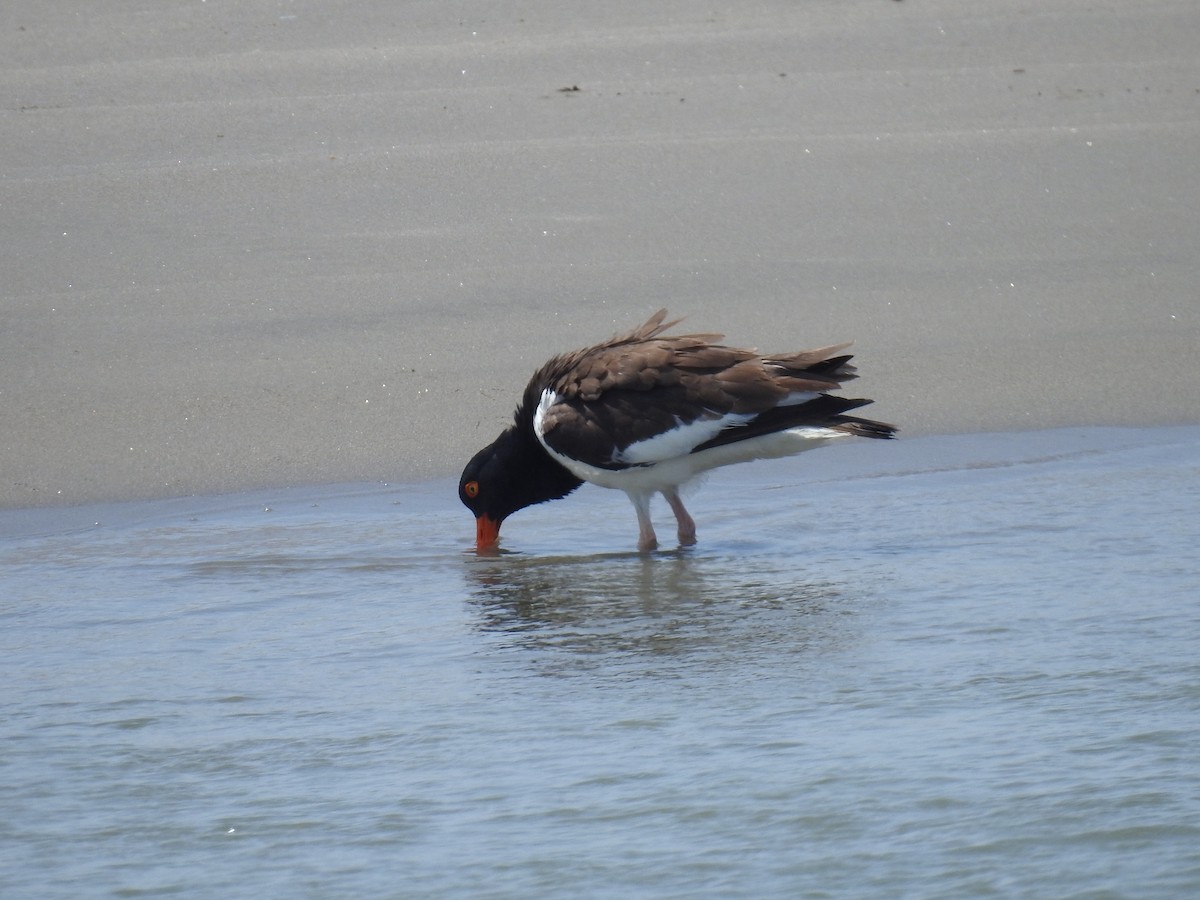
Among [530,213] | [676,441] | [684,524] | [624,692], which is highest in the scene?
[530,213]

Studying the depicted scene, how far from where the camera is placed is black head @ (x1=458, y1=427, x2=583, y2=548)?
673 centimetres

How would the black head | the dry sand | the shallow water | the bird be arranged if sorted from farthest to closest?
the dry sand < the black head < the bird < the shallow water

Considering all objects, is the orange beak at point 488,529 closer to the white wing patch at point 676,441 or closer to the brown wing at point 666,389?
the brown wing at point 666,389

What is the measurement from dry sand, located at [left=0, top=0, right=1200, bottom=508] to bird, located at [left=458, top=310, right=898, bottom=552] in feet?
2.14

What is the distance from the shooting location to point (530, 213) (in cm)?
923

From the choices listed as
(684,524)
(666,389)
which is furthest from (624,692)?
(666,389)

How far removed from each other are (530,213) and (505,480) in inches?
110

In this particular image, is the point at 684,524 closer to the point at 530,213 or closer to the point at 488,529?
the point at 488,529

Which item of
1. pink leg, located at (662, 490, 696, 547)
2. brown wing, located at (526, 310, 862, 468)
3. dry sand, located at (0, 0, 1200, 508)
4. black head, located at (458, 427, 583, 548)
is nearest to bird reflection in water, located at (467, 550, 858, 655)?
pink leg, located at (662, 490, 696, 547)

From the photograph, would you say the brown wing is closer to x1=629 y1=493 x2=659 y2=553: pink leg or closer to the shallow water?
x1=629 y1=493 x2=659 y2=553: pink leg

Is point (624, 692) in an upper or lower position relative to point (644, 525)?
lower

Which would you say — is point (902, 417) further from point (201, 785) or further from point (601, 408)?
point (201, 785)

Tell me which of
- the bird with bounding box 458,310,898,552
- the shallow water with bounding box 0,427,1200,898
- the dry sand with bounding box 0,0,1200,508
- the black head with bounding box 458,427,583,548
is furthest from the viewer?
the dry sand with bounding box 0,0,1200,508

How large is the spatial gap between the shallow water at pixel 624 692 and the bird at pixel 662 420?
0.21m
